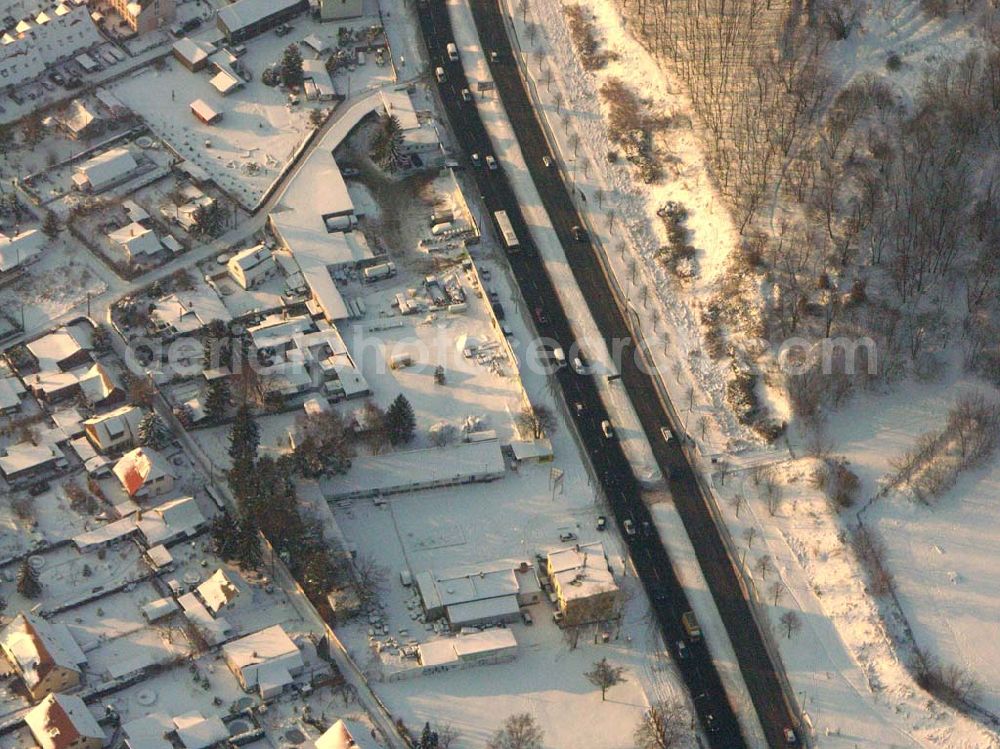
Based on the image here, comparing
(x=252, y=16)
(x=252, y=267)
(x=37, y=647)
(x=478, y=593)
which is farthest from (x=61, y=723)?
(x=252, y=16)

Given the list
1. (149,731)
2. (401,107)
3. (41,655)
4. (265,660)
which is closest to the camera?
(149,731)

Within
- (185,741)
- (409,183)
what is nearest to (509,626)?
(185,741)

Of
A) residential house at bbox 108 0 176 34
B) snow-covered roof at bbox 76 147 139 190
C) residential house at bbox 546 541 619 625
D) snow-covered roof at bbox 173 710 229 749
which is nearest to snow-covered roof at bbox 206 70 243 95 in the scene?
residential house at bbox 108 0 176 34

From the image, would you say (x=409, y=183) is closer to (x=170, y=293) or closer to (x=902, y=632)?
(x=170, y=293)

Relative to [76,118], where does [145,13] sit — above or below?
above

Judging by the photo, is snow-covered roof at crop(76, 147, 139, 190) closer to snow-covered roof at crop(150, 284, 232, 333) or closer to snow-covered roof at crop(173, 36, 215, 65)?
snow-covered roof at crop(173, 36, 215, 65)

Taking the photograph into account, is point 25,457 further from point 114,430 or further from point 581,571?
point 581,571

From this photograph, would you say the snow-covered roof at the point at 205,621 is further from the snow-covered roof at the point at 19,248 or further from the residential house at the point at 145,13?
the residential house at the point at 145,13
